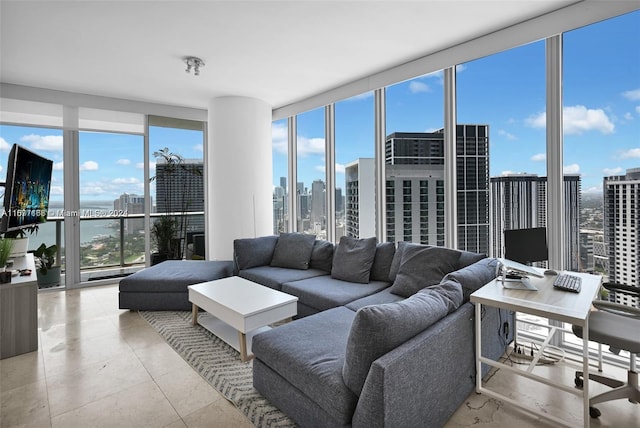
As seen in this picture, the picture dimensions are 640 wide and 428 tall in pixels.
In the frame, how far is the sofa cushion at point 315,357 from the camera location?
1.58 meters

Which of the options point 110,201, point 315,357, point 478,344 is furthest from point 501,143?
point 110,201

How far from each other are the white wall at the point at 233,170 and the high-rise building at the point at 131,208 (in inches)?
46.9

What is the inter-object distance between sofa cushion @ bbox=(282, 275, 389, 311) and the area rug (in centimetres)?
77

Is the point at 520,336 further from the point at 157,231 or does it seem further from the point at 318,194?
the point at 157,231

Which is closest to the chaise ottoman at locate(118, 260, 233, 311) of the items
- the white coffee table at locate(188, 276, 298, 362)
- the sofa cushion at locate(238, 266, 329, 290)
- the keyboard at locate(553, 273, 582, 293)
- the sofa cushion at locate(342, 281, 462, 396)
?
the white coffee table at locate(188, 276, 298, 362)

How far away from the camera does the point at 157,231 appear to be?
5199mm

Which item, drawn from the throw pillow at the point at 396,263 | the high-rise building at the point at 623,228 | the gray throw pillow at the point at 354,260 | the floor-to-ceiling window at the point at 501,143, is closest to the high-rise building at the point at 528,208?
the floor-to-ceiling window at the point at 501,143

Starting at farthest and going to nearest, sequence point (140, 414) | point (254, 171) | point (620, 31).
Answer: point (254, 171)
point (620, 31)
point (140, 414)

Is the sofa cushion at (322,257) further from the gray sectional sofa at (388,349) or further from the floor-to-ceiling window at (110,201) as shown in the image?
the floor-to-ceiling window at (110,201)

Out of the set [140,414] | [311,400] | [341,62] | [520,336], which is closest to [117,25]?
[341,62]

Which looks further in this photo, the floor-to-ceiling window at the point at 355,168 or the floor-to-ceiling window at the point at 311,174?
the floor-to-ceiling window at the point at 311,174

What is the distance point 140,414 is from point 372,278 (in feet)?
7.38

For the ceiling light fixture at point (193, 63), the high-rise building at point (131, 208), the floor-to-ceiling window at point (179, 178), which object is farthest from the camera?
the floor-to-ceiling window at point (179, 178)

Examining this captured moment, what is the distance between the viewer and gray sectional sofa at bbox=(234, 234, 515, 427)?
58.9 inches
